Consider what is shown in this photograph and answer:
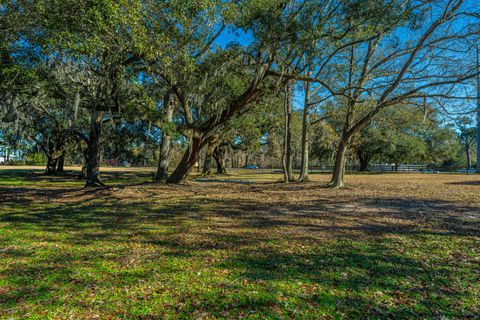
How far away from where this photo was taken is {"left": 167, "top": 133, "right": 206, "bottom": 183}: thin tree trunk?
1180 centimetres

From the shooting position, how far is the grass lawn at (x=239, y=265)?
2428 millimetres

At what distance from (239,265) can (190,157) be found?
986 centimetres

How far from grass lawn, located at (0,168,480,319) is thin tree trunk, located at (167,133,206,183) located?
17.8 ft

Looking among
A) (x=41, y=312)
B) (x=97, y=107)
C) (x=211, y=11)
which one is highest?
(x=211, y=11)

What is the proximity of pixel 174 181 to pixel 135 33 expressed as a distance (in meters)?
8.00

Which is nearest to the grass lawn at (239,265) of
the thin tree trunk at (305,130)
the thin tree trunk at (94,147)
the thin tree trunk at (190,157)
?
the thin tree trunk at (94,147)

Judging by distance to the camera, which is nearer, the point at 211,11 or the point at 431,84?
the point at 211,11

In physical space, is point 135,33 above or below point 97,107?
above

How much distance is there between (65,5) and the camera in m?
6.41

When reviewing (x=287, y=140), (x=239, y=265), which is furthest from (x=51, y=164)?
(x=239, y=265)

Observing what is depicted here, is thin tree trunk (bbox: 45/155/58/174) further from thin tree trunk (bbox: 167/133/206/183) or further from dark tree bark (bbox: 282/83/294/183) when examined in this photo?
dark tree bark (bbox: 282/83/294/183)

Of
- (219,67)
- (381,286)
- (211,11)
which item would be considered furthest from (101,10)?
(381,286)

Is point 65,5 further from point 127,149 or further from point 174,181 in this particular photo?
point 127,149

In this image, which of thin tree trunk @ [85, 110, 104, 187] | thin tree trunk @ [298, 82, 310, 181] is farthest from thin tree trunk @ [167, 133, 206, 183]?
thin tree trunk @ [298, 82, 310, 181]
